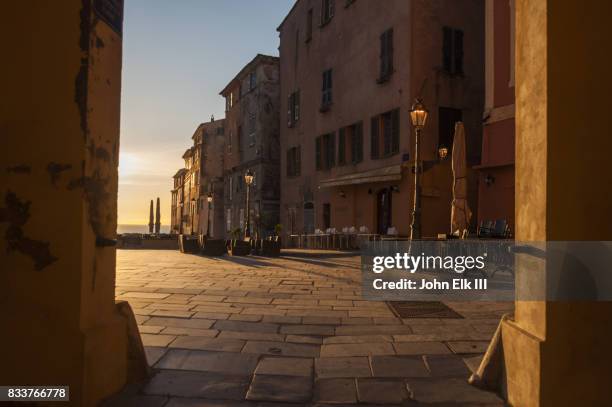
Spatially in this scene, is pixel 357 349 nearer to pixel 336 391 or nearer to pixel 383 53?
pixel 336 391

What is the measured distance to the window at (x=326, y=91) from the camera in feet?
70.4

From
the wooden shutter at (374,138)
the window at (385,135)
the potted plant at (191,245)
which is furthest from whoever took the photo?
the wooden shutter at (374,138)

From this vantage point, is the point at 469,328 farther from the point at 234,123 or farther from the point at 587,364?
the point at 234,123

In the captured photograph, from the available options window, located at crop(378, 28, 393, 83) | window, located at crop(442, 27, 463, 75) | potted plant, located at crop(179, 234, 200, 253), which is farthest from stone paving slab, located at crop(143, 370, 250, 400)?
window, located at crop(442, 27, 463, 75)

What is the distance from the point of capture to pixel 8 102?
2561 millimetres

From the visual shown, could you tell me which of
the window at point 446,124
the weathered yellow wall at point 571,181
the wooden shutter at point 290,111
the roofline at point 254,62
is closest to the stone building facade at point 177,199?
the roofline at point 254,62

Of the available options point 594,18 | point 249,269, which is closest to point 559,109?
point 594,18

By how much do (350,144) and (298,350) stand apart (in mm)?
16601

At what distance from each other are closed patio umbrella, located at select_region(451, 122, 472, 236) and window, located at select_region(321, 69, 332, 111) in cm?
1075

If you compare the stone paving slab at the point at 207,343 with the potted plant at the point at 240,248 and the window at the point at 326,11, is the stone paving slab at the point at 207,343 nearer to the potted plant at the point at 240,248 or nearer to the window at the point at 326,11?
the potted plant at the point at 240,248

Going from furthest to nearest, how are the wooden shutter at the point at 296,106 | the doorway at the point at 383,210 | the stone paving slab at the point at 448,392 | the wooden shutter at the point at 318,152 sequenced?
the wooden shutter at the point at 296,106 < the wooden shutter at the point at 318,152 < the doorway at the point at 383,210 < the stone paving slab at the point at 448,392

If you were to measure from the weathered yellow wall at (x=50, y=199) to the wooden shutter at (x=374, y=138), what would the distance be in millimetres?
15657

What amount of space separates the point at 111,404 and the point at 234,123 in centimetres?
3257

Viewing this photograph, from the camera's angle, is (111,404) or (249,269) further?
(249,269)
